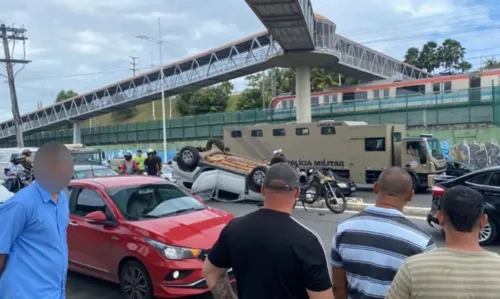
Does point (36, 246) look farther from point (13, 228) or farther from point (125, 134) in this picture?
point (125, 134)

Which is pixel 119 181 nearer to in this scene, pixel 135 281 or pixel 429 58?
pixel 135 281

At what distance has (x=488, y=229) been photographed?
27.7 ft

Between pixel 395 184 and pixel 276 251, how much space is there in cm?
87

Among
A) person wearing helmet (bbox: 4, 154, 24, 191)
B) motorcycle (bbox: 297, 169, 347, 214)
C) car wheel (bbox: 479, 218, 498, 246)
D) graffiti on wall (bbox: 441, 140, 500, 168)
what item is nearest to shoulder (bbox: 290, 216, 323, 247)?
car wheel (bbox: 479, 218, 498, 246)

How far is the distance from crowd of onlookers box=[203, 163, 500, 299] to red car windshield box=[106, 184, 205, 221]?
348 centimetres

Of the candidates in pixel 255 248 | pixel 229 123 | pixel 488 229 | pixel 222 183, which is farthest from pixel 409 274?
pixel 229 123

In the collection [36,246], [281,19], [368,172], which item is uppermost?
[281,19]

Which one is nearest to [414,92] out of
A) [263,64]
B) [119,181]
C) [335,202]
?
[263,64]

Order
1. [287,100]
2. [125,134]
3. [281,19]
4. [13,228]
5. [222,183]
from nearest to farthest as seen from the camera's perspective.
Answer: [13,228]
[222,183]
[281,19]
[287,100]
[125,134]

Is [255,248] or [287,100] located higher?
[287,100]

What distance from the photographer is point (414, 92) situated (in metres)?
38.7

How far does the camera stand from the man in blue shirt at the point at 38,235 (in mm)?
3031

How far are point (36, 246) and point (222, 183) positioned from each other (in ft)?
41.6

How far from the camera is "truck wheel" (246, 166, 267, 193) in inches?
577
